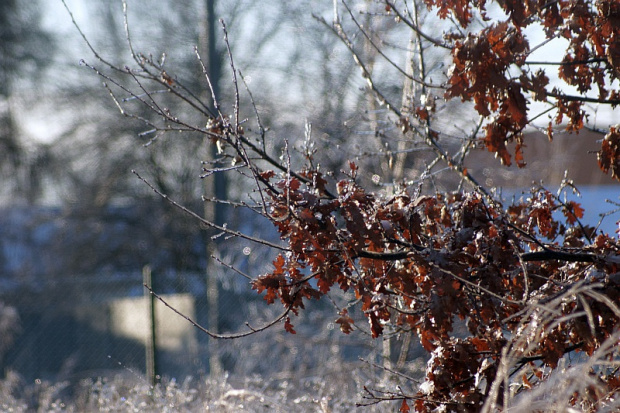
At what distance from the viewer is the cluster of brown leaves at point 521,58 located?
3.01m

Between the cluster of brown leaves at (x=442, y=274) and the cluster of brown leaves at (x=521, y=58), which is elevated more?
the cluster of brown leaves at (x=521, y=58)

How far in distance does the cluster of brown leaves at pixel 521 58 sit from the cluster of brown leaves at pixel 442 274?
1.50ft

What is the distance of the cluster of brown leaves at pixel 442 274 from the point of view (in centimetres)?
270

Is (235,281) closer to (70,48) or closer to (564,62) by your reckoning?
(564,62)

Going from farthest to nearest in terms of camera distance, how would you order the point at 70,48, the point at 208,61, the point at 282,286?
the point at 70,48 → the point at 208,61 → the point at 282,286

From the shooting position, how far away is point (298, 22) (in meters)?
12.9

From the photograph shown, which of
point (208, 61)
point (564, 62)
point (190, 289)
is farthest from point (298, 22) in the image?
point (564, 62)

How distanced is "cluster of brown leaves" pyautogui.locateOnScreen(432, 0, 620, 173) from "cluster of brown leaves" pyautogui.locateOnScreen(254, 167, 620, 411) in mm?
458

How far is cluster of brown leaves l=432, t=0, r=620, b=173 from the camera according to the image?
118 inches

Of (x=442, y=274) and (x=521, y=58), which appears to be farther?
(x=521, y=58)

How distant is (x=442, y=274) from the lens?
267 cm

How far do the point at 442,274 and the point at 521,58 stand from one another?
3.53 feet

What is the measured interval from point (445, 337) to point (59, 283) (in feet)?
32.1

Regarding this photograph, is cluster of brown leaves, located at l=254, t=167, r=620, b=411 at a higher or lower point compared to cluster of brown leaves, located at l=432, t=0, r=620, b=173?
lower
